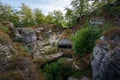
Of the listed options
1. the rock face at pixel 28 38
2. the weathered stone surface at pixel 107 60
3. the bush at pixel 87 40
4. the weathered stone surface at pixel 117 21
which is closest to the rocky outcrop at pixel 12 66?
the weathered stone surface at pixel 107 60

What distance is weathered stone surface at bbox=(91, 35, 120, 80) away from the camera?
10.7 metres

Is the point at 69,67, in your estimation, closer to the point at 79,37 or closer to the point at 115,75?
the point at 79,37

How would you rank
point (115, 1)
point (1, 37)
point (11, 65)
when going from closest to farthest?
point (11, 65) < point (1, 37) < point (115, 1)

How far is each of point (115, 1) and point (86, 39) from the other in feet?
28.4

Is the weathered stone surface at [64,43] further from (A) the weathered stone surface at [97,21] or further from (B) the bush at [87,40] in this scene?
(B) the bush at [87,40]

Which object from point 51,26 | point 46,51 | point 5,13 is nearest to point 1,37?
point 46,51

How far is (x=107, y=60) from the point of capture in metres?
11.2

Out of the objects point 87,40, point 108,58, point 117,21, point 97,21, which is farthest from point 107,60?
point 97,21

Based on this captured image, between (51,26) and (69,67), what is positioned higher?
(51,26)

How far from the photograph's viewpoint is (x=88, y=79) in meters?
15.8

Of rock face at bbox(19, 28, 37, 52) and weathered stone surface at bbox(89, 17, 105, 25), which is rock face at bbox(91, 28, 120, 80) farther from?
rock face at bbox(19, 28, 37, 52)

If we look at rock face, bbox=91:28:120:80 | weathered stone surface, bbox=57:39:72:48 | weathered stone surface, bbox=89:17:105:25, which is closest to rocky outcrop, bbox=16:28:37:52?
weathered stone surface, bbox=57:39:72:48

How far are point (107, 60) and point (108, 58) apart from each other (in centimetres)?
17

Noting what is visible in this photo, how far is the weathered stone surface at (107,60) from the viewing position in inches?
421
